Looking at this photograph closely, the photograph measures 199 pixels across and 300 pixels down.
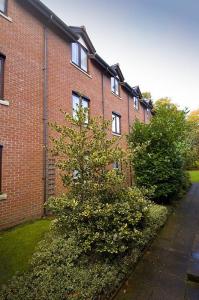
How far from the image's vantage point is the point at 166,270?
18.4ft

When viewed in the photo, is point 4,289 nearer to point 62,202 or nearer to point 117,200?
point 62,202

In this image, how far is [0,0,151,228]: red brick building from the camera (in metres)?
8.09

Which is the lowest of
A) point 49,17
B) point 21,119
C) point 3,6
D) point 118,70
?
point 21,119

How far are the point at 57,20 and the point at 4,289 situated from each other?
11184mm

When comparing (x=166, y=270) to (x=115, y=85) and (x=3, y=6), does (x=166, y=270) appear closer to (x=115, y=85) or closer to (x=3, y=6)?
(x=3, y=6)

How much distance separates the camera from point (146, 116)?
91.7 feet

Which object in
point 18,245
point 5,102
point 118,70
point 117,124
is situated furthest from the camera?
point 118,70

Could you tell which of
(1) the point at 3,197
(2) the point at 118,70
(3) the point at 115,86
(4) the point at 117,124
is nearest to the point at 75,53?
(3) the point at 115,86

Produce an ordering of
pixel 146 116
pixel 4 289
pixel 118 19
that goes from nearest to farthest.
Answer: pixel 4 289 < pixel 118 19 < pixel 146 116

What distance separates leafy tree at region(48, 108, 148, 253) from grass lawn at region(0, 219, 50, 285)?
1.13 metres

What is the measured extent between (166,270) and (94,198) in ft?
8.78

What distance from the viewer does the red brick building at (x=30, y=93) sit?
26.5 ft

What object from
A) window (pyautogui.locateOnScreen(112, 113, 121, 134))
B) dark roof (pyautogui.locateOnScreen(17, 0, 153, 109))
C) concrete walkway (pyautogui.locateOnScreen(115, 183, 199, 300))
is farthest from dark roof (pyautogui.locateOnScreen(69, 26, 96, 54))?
concrete walkway (pyautogui.locateOnScreen(115, 183, 199, 300))

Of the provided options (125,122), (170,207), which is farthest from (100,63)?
(170,207)
